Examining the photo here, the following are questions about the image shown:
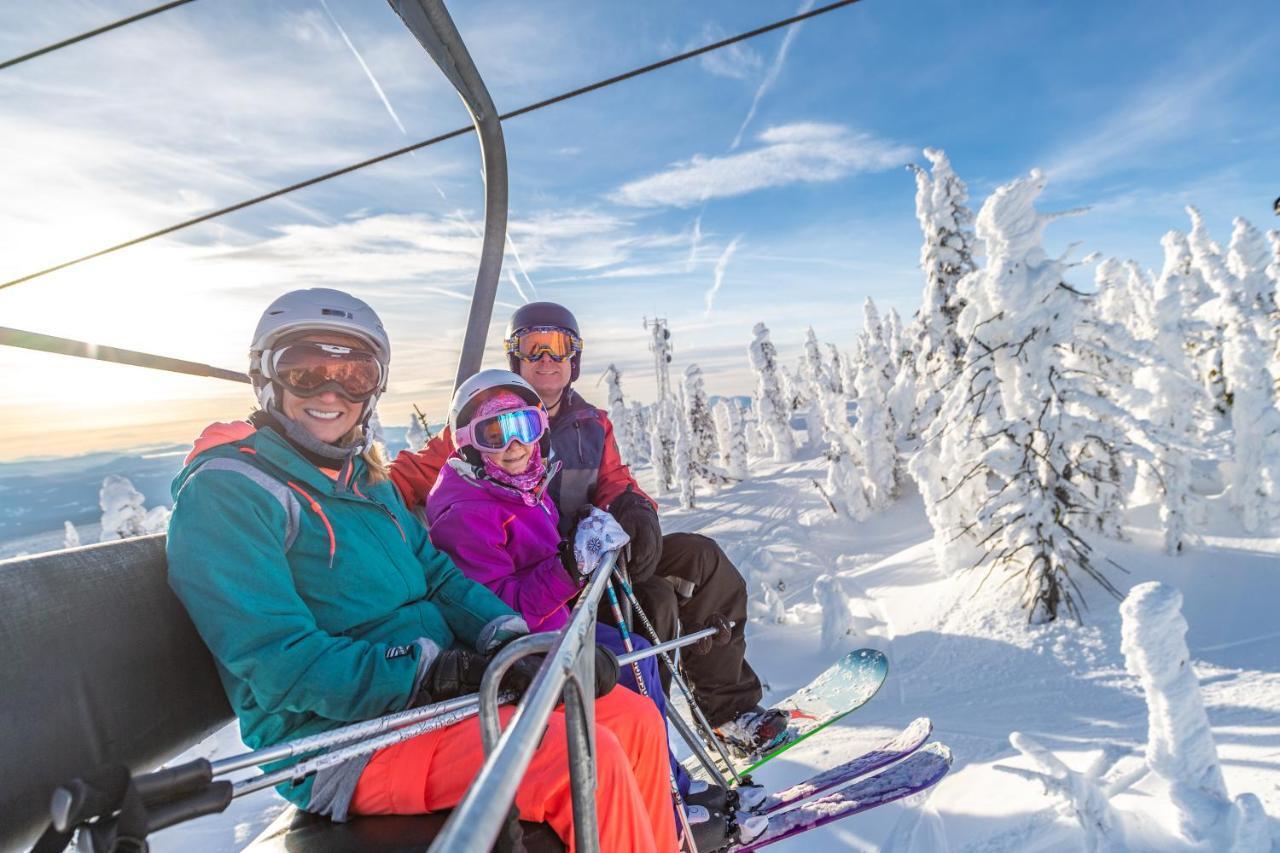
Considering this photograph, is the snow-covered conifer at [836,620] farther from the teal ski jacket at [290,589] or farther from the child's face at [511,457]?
the teal ski jacket at [290,589]

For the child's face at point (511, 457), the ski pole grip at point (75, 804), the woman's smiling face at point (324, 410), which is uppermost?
the woman's smiling face at point (324, 410)

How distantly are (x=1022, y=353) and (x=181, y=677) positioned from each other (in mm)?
11817

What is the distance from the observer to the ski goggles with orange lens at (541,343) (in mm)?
4617

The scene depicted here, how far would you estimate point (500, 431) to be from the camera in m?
3.55

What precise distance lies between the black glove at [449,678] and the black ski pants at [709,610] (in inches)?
82.8

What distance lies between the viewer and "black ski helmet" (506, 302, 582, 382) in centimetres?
470

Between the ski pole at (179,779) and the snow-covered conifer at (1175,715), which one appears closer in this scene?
the ski pole at (179,779)

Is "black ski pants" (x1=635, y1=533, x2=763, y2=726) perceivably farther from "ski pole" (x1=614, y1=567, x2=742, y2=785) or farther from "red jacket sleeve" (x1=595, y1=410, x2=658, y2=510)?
"red jacket sleeve" (x1=595, y1=410, x2=658, y2=510)

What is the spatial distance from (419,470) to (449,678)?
235 centimetres

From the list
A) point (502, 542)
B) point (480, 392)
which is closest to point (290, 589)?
point (502, 542)

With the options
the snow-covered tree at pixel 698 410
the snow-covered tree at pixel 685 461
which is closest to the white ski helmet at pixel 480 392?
the snow-covered tree at pixel 685 461

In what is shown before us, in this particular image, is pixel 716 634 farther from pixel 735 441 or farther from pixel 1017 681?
pixel 735 441

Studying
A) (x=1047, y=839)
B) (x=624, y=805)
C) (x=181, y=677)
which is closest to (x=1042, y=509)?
(x=1047, y=839)

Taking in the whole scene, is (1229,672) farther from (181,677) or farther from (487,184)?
(181,677)
